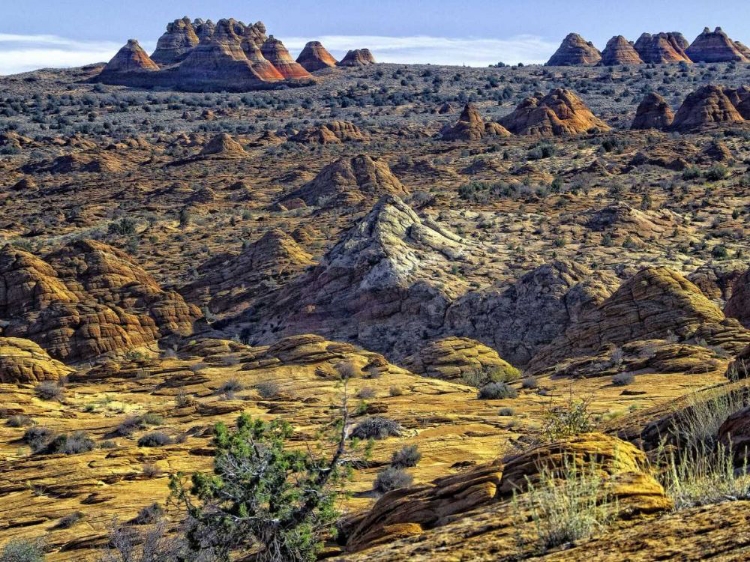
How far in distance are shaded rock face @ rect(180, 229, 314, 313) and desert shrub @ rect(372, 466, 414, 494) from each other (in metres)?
21.4

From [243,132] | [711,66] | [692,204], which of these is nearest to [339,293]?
[692,204]

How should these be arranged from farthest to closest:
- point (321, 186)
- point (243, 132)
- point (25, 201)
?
point (243, 132) → point (25, 201) → point (321, 186)

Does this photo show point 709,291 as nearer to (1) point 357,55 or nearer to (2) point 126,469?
(2) point 126,469

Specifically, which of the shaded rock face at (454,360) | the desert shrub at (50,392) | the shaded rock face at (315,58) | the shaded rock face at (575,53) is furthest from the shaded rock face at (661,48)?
the desert shrub at (50,392)

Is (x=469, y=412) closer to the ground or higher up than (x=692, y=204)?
closer to the ground

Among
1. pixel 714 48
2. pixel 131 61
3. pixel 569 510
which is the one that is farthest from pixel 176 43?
pixel 569 510

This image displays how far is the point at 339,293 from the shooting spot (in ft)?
103

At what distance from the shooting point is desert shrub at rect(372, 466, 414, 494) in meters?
12.9

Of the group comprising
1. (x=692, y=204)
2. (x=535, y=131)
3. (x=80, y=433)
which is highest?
(x=535, y=131)

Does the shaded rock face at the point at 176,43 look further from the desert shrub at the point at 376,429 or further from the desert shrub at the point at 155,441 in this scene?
the desert shrub at the point at 376,429

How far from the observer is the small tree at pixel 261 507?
9062mm

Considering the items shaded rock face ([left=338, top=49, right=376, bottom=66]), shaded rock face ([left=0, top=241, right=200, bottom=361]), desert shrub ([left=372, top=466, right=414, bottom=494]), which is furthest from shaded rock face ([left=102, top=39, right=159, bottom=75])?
desert shrub ([left=372, top=466, right=414, bottom=494])

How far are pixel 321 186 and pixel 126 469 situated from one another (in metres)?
36.2

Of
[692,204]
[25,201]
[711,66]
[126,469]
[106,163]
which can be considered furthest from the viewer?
[711,66]
